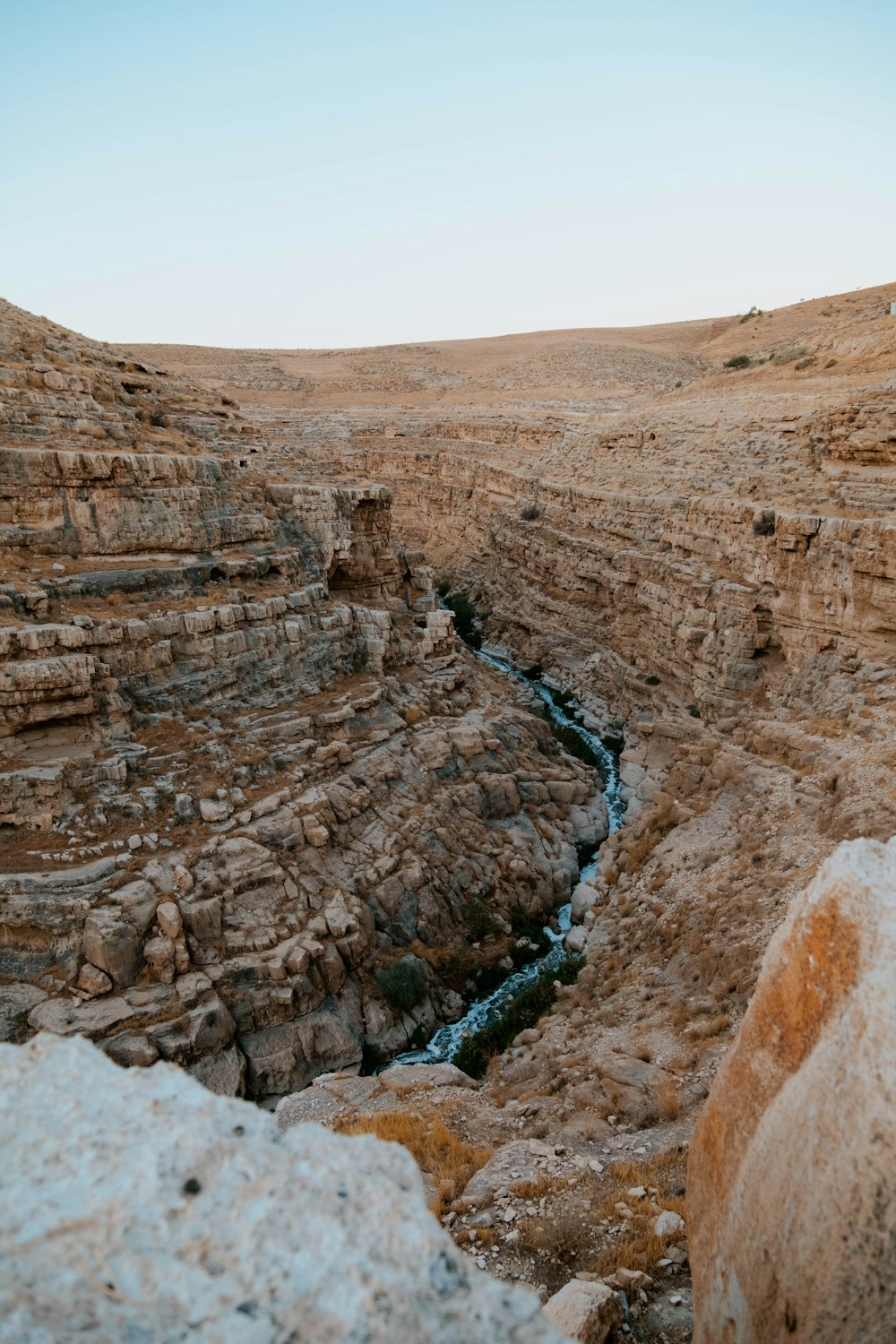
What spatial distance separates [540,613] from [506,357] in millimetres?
35284

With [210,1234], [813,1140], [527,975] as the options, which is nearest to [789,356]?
A: [527,975]

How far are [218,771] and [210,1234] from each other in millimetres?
10870

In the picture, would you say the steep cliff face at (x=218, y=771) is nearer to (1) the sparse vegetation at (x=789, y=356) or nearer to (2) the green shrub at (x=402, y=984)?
(2) the green shrub at (x=402, y=984)

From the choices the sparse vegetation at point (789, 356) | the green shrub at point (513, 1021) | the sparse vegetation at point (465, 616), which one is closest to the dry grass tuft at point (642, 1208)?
the green shrub at point (513, 1021)

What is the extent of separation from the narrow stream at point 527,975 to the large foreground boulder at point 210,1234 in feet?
31.2

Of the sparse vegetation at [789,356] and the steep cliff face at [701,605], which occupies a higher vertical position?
the sparse vegetation at [789,356]

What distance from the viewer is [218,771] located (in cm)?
1289

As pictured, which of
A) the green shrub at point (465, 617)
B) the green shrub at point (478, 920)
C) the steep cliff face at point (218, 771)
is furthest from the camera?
the green shrub at point (465, 617)

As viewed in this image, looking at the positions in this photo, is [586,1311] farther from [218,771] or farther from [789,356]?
[789,356]

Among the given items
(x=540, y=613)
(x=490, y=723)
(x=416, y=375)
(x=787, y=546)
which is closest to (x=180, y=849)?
(x=490, y=723)

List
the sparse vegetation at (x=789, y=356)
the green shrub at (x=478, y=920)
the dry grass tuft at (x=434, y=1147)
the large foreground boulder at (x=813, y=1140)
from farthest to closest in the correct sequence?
the sparse vegetation at (x=789, y=356) < the green shrub at (x=478, y=920) < the dry grass tuft at (x=434, y=1147) < the large foreground boulder at (x=813, y=1140)

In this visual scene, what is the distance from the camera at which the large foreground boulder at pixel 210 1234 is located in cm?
222

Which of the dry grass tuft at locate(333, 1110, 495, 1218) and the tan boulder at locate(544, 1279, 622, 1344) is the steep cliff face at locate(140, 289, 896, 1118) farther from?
the tan boulder at locate(544, 1279, 622, 1344)

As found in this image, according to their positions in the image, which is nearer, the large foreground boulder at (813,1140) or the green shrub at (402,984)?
the large foreground boulder at (813,1140)
